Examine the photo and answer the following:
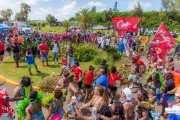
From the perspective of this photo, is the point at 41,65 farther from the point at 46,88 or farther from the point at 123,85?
the point at 123,85

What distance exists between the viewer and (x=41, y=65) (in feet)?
41.9

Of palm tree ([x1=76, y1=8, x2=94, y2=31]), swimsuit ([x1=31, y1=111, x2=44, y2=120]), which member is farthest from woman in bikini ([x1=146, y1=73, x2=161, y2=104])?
palm tree ([x1=76, y1=8, x2=94, y2=31])

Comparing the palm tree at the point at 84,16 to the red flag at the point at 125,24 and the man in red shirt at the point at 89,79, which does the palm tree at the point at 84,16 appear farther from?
the man in red shirt at the point at 89,79

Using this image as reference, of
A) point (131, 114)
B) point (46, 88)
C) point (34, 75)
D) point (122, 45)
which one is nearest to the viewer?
point (131, 114)

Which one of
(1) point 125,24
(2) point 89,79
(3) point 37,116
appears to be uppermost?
(1) point 125,24

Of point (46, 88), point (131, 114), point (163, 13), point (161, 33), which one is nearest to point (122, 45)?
point (161, 33)

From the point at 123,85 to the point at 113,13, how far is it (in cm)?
4544

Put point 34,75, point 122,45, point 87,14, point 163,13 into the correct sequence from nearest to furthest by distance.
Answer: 1. point 34,75
2. point 122,45
3. point 87,14
4. point 163,13

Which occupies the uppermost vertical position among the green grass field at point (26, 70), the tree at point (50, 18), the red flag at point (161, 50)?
the tree at point (50, 18)

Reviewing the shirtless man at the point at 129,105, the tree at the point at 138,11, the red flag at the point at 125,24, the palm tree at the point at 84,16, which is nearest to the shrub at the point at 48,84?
the shirtless man at the point at 129,105

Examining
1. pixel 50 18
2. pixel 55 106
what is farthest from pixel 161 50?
pixel 50 18

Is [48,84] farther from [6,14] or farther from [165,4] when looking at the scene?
[6,14]

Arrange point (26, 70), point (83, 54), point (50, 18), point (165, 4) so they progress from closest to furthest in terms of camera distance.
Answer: point (26, 70) → point (83, 54) → point (165, 4) → point (50, 18)

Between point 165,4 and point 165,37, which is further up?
point 165,4
